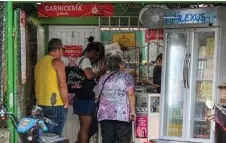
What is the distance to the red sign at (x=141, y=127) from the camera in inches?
306

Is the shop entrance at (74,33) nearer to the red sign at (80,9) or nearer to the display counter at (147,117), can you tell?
the red sign at (80,9)

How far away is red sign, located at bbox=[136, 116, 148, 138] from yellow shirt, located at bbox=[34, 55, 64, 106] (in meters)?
1.54

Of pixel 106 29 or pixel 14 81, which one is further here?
pixel 106 29

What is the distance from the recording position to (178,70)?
26.0ft

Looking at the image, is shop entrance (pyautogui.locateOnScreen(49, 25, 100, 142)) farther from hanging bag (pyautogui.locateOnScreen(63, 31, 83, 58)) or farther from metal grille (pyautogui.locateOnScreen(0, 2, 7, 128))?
metal grille (pyautogui.locateOnScreen(0, 2, 7, 128))

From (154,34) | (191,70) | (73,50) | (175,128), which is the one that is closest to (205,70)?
(191,70)

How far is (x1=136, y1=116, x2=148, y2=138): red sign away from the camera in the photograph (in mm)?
7781

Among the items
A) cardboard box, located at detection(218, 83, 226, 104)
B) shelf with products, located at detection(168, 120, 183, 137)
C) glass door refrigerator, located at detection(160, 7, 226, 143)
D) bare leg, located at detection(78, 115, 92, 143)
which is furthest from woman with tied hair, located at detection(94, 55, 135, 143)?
cardboard box, located at detection(218, 83, 226, 104)

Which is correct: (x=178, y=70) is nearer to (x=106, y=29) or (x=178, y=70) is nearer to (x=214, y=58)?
(x=214, y=58)

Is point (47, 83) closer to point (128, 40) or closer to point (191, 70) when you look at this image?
point (191, 70)

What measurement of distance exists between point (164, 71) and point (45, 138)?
2976 mm

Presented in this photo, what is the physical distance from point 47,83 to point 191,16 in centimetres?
258

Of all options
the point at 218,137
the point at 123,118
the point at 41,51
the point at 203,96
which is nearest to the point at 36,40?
the point at 41,51

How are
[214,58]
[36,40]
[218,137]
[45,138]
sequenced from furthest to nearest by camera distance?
[36,40]
[214,58]
[45,138]
[218,137]
